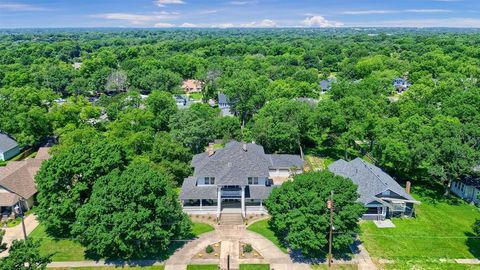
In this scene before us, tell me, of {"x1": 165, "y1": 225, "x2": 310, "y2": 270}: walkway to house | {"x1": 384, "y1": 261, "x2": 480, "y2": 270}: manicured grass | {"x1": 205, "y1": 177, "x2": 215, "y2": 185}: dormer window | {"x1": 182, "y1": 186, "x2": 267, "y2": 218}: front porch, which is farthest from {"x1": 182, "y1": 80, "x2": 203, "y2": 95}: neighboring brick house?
{"x1": 384, "y1": 261, "x2": 480, "y2": 270}: manicured grass

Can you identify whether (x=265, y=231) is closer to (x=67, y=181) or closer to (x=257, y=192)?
(x=257, y=192)

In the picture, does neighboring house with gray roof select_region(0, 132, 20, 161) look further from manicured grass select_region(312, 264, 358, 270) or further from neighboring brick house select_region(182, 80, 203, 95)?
neighboring brick house select_region(182, 80, 203, 95)

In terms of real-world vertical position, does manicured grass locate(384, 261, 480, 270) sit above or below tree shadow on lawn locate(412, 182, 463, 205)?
below

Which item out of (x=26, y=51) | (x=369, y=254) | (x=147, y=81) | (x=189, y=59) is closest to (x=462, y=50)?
(x=189, y=59)

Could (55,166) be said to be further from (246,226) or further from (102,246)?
(246,226)

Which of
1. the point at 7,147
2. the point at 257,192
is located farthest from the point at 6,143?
the point at 257,192

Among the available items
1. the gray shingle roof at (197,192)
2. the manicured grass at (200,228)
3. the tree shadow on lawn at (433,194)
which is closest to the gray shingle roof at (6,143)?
the gray shingle roof at (197,192)
